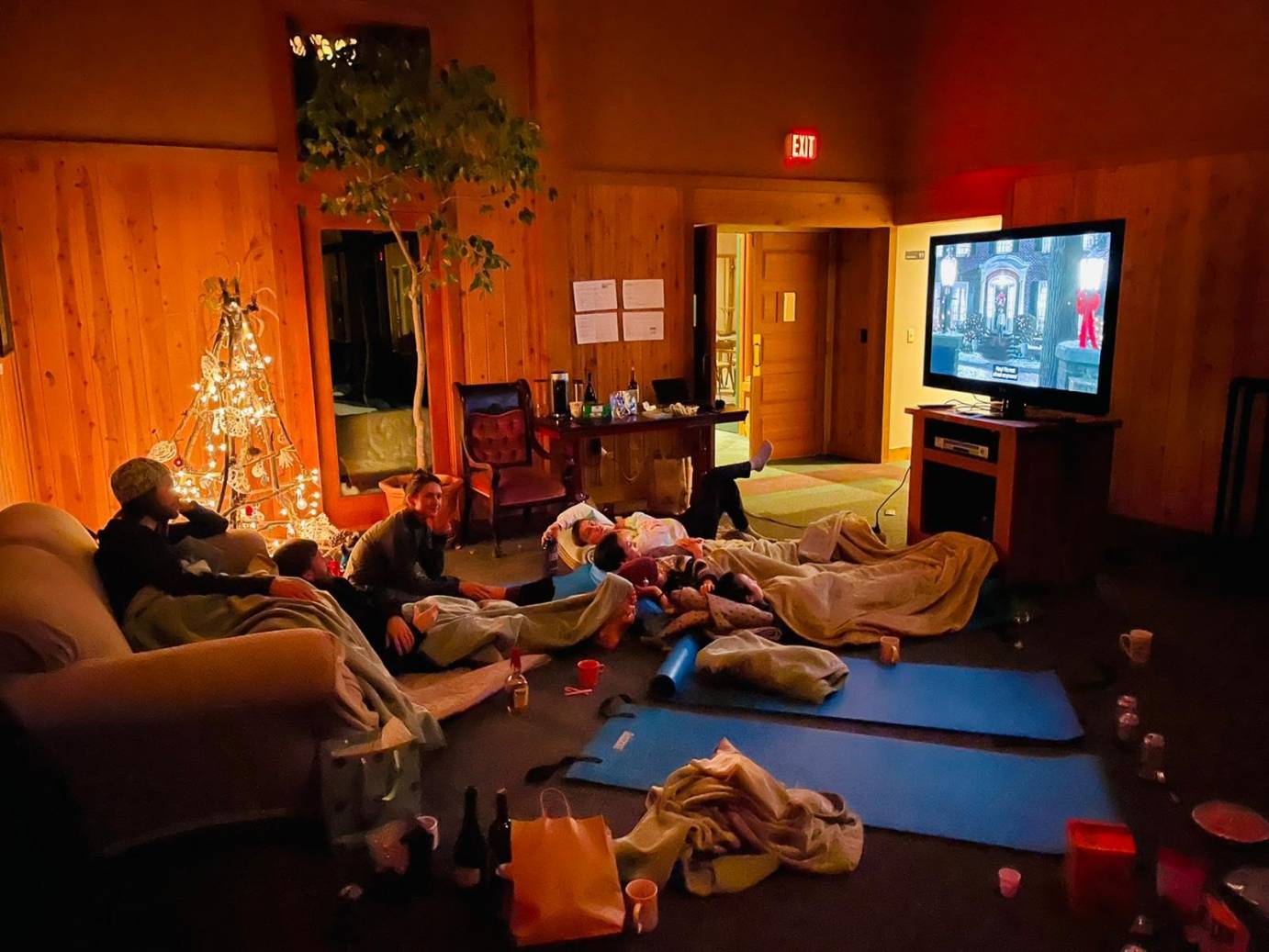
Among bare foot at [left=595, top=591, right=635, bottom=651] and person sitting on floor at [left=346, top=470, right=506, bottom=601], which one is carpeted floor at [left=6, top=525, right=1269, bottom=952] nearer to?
bare foot at [left=595, top=591, right=635, bottom=651]

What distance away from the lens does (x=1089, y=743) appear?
3.04 metres

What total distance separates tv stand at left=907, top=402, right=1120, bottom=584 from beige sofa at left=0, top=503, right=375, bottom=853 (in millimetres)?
3263

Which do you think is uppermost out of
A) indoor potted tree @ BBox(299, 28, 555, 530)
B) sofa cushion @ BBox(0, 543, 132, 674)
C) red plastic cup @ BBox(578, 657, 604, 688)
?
indoor potted tree @ BBox(299, 28, 555, 530)

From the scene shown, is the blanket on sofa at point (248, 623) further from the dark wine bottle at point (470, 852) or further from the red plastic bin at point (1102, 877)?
the red plastic bin at point (1102, 877)

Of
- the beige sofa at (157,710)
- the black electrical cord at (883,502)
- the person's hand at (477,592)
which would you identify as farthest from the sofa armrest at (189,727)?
the black electrical cord at (883,502)

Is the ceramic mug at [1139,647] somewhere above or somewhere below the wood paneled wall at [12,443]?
below

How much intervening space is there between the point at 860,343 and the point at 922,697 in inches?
188

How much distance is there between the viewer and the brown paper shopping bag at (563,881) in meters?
2.15

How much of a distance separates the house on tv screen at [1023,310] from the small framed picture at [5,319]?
15.2 feet

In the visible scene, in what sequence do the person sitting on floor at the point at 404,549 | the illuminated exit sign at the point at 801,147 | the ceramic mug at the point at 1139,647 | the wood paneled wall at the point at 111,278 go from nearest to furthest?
1. the ceramic mug at the point at 1139,647
2. the person sitting on floor at the point at 404,549
3. the wood paneled wall at the point at 111,278
4. the illuminated exit sign at the point at 801,147

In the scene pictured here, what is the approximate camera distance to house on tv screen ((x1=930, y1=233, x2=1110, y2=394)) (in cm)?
446

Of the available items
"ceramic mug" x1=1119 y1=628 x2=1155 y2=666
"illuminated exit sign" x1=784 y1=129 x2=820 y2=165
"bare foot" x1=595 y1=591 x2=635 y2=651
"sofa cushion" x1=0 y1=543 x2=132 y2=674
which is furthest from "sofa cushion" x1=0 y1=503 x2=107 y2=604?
"illuminated exit sign" x1=784 y1=129 x2=820 y2=165

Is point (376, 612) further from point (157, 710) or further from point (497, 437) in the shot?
point (497, 437)

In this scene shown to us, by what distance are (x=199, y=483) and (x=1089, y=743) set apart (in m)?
4.24
